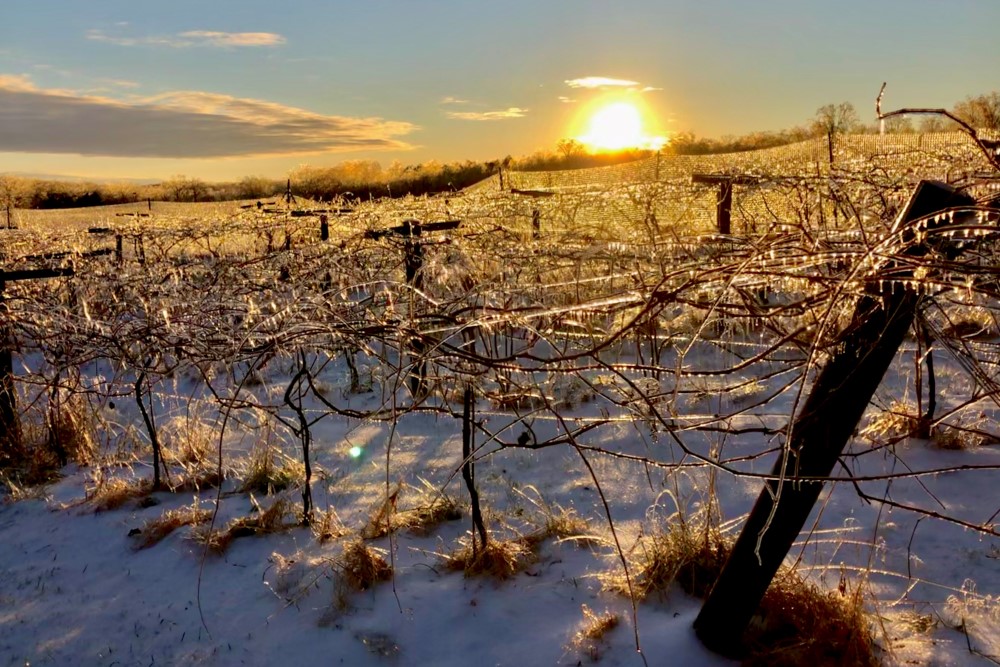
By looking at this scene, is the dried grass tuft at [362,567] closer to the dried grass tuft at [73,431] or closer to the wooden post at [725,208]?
the dried grass tuft at [73,431]

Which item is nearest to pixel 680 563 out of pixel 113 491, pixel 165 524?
pixel 165 524

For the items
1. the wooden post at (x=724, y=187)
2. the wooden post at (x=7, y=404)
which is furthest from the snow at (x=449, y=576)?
the wooden post at (x=724, y=187)

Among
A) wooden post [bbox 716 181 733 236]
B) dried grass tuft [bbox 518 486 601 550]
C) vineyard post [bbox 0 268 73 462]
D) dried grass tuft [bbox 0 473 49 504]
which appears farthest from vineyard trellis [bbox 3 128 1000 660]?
wooden post [bbox 716 181 733 236]

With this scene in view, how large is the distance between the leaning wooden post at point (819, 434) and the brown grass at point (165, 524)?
121 inches

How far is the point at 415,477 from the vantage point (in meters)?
5.02

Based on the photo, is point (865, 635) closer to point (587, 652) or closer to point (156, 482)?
point (587, 652)

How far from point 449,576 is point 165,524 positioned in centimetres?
192

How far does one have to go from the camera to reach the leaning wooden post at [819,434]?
6.59 ft

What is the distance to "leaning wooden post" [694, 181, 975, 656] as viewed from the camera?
6.59 feet

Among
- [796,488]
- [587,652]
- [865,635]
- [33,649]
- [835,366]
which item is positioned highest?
[835,366]

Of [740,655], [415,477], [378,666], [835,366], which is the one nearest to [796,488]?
[835,366]

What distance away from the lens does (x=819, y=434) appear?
2.33 m

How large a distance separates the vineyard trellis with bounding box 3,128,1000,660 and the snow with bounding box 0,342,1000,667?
0.60ft

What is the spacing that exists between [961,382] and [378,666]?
4858 millimetres
